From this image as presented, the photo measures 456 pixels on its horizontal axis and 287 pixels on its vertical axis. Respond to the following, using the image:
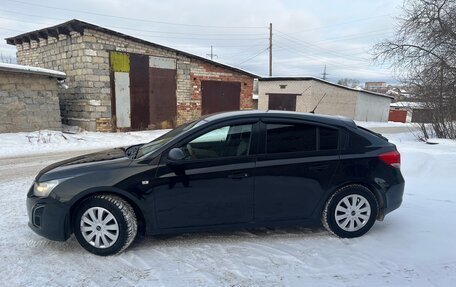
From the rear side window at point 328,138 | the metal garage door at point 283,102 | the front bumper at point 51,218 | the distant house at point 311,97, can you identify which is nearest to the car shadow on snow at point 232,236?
the front bumper at point 51,218

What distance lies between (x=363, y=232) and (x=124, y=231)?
267cm

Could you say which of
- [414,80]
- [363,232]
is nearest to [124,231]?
[363,232]

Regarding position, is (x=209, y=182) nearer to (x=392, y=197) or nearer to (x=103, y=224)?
(x=103, y=224)

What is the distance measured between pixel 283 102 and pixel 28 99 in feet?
65.9

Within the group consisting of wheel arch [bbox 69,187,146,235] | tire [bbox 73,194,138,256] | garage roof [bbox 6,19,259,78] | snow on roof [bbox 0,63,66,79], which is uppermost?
garage roof [bbox 6,19,259,78]

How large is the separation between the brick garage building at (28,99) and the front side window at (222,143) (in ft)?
33.8

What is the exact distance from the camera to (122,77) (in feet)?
44.7

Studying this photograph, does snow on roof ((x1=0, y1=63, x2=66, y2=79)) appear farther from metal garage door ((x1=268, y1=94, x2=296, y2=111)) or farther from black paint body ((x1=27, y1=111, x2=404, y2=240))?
metal garage door ((x1=268, y1=94, x2=296, y2=111))

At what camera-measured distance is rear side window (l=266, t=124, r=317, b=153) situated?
3.51 metres

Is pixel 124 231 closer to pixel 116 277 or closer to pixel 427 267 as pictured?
pixel 116 277

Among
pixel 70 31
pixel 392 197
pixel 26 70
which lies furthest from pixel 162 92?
pixel 392 197

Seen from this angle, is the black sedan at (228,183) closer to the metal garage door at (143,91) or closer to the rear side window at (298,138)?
A: the rear side window at (298,138)

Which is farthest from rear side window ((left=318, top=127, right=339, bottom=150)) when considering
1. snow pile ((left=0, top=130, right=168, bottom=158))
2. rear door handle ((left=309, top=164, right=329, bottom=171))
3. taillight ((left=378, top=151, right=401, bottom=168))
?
snow pile ((left=0, top=130, right=168, bottom=158))

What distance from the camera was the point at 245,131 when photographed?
350cm
